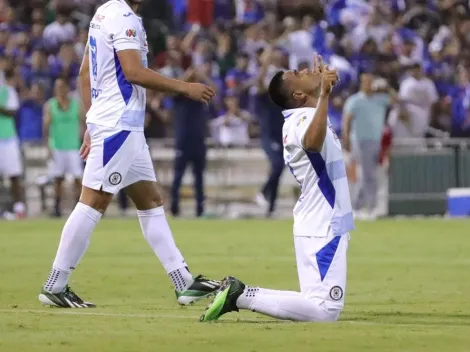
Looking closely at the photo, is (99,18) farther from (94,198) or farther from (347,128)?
(347,128)

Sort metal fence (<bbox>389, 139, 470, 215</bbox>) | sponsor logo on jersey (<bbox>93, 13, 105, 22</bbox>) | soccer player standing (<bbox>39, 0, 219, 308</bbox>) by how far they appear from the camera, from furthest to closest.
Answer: metal fence (<bbox>389, 139, 470, 215</bbox>) < sponsor logo on jersey (<bbox>93, 13, 105, 22</bbox>) < soccer player standing (<bbox>39, 0, 219, 308</bbox>)

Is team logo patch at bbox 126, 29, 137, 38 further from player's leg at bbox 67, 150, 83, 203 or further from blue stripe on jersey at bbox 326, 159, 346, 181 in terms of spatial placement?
player's leg at bbox 67, 150, 83, 203

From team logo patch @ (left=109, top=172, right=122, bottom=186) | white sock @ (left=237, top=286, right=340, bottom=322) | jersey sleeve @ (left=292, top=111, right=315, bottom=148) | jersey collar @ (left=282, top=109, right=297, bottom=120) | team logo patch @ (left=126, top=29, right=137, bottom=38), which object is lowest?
white sock @ (left=237, top=286, right=340, bottom=322)

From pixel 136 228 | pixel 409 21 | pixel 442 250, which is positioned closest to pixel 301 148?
pixel 442 250

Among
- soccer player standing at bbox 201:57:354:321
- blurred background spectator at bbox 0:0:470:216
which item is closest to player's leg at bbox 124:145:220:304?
soccer player standing at bbox 201:57:354:321

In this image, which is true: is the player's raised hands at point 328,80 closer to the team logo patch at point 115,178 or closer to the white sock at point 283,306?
the white sock at point 283,306

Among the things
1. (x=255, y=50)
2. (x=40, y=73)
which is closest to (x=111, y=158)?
(x=40, y=73)

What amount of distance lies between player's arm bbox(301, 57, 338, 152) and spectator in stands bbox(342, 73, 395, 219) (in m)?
13.9

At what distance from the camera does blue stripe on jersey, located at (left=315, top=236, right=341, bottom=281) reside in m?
8.52

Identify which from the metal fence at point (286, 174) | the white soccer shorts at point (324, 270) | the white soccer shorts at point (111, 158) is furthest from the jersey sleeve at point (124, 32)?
the metal fence at point (286, 174)

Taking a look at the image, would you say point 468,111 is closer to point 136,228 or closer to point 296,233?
point 136,228

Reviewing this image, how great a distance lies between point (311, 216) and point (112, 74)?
86.6 inches

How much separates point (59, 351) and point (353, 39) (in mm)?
21260

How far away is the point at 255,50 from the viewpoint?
2709cm
